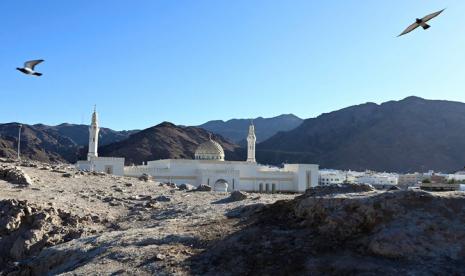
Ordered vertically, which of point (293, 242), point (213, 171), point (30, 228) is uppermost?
point (213, 171)

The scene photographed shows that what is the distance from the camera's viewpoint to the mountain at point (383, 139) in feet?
398

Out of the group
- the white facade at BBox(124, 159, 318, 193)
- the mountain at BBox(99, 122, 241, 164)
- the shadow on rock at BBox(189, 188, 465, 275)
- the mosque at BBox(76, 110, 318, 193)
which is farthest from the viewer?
the mountain at BBox(99, 122, 241, 164)

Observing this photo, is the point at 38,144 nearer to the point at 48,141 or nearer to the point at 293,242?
the point at 48,141

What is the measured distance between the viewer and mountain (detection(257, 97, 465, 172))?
4771 inches

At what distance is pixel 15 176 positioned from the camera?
18109 mm

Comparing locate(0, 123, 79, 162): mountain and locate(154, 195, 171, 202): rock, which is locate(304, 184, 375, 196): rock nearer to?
locate(154, 195, 171, 202): rock

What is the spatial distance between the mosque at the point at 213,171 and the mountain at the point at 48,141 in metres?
42.8

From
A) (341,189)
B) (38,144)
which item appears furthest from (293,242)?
(38,144)

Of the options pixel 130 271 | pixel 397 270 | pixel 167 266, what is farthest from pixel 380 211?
pixel 130 271

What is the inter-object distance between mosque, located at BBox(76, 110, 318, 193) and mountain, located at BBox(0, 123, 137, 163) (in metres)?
42.8

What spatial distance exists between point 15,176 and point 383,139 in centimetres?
11690

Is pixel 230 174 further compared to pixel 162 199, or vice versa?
pixel 230 174

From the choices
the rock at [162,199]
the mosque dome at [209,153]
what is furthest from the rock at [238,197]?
the mosque dome at [209,153]

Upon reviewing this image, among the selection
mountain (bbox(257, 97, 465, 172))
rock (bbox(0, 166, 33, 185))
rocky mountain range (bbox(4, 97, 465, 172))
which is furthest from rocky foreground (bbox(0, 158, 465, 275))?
mountain (bbox(257, 97, 465, 172))
